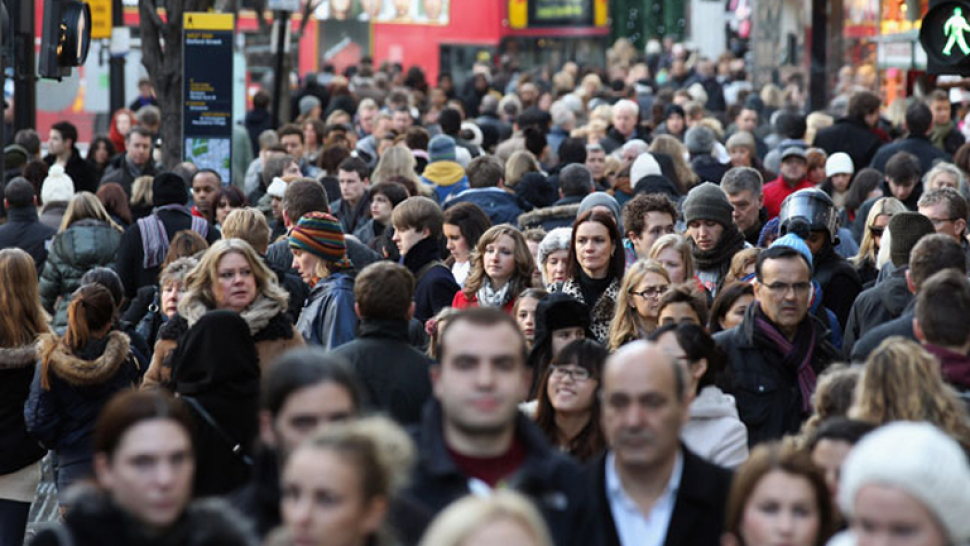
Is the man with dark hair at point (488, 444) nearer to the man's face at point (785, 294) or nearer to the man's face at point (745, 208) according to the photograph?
the man's face at point (785, 294)

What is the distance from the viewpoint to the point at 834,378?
266 inches

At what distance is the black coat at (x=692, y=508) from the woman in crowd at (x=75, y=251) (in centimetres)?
745

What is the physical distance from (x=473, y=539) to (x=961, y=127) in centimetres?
1953

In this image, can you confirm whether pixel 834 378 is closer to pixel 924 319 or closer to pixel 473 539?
pixel 924 319

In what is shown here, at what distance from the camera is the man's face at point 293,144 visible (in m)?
18.8

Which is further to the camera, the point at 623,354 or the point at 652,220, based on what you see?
the point at 652,220

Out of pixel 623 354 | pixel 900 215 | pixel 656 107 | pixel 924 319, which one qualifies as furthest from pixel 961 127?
pixel 623 354

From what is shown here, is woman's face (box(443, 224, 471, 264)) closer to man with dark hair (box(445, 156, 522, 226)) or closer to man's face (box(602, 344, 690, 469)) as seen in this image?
man with dark hair (box(445, 156, 522, 226))

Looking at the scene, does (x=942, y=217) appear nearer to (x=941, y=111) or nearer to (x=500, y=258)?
(x=500, y=258)

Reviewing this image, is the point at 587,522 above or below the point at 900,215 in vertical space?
below

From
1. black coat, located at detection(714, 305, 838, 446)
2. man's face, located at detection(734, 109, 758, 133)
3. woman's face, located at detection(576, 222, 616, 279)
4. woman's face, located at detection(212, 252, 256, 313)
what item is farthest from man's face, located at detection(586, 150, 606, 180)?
black coat, located at detection(714, 305, 838, 446)

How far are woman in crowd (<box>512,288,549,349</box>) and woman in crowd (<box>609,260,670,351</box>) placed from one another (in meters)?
0.37

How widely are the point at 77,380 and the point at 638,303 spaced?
2.62 metres

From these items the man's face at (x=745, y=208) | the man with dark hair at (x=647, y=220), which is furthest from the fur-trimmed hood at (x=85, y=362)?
the man's face at (x=745, y=208)
